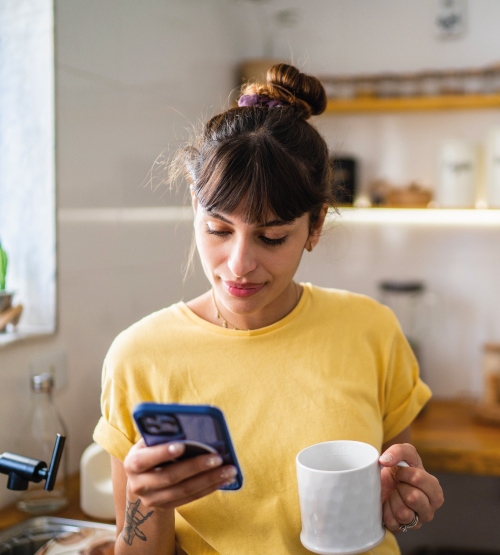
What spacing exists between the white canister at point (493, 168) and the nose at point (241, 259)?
144cm

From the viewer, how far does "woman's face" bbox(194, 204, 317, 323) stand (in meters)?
0.79

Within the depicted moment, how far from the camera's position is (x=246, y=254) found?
782 mm

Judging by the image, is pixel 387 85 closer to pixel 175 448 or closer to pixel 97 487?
pixel 97 487

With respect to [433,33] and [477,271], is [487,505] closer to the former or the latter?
[477,271]

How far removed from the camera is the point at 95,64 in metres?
1.38

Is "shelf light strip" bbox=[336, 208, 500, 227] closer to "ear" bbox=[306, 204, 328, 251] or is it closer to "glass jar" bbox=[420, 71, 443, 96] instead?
"glass jar" bbox=[420, 71, 443, 96]

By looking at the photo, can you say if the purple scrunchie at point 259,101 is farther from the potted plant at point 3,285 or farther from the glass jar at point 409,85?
the glass jar at point 409,85

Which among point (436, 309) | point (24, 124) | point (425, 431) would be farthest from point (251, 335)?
point (436, 309)

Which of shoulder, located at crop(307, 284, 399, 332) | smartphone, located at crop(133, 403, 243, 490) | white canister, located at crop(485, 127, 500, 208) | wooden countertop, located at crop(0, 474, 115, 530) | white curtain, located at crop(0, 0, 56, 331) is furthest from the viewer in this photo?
white canister, located at crop(485, 127, 500, 208)

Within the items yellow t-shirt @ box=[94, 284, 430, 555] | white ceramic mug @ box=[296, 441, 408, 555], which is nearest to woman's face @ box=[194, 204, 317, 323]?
yellow t-shirt @ box=[94, 284, 430, 555]

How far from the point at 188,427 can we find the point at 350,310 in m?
0.51

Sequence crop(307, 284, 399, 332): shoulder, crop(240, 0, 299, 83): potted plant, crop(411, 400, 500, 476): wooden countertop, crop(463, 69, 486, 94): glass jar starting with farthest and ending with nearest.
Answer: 1. crop(240, 0, 299, 83): potted plant
2. crop(463, 69, 486, 94): glass jar
3. crop(411, 400, 500, 476): wooden countertop
4. crop(307, 284, 399, 332): shoulder

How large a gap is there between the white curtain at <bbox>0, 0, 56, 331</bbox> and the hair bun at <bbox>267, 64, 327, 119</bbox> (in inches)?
22.4

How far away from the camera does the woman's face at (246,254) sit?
79cm
